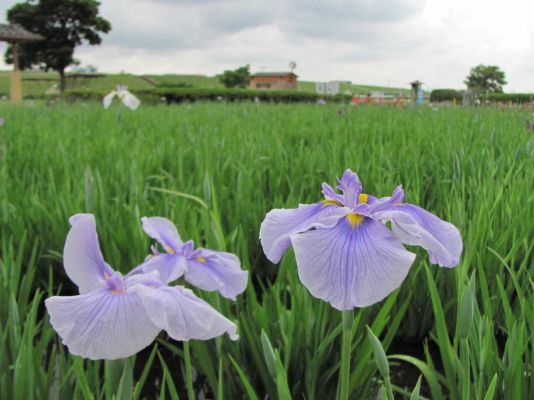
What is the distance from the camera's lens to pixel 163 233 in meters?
0.83

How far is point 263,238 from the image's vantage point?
24.8 inches

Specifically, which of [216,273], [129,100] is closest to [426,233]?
[216,273]

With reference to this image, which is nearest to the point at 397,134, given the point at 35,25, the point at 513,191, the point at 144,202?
the point at 513,191

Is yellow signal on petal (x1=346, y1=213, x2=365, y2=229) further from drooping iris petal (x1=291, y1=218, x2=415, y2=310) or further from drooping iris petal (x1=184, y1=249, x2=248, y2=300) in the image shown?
drooping iris petal (x1=184, y1=249, x2=248, y2=300)

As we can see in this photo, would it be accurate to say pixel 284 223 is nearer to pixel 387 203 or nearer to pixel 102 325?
pixel 387 203

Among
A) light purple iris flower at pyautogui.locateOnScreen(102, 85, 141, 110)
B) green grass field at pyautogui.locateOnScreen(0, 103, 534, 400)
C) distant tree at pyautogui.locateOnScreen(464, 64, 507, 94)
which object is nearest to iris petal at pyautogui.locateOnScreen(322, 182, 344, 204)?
green grass field at pyautogui.locateOnScreen(0, 103, 534, 400)

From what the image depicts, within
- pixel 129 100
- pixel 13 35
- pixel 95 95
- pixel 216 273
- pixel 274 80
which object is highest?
pixel 274 80

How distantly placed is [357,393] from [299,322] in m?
0.18

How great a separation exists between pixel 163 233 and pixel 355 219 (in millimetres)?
355

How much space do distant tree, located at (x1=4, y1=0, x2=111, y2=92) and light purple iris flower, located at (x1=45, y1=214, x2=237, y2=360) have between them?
37.6m

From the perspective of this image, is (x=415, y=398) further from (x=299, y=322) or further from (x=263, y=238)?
(x=299, y=322)

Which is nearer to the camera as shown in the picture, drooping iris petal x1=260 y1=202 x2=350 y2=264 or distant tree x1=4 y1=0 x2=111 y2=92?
drooping iris petal x1=260 y1=202 x2=350 y2=264

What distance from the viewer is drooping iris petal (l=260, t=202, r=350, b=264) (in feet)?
2.00

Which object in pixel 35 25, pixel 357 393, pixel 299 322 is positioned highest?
pixel 35 25
